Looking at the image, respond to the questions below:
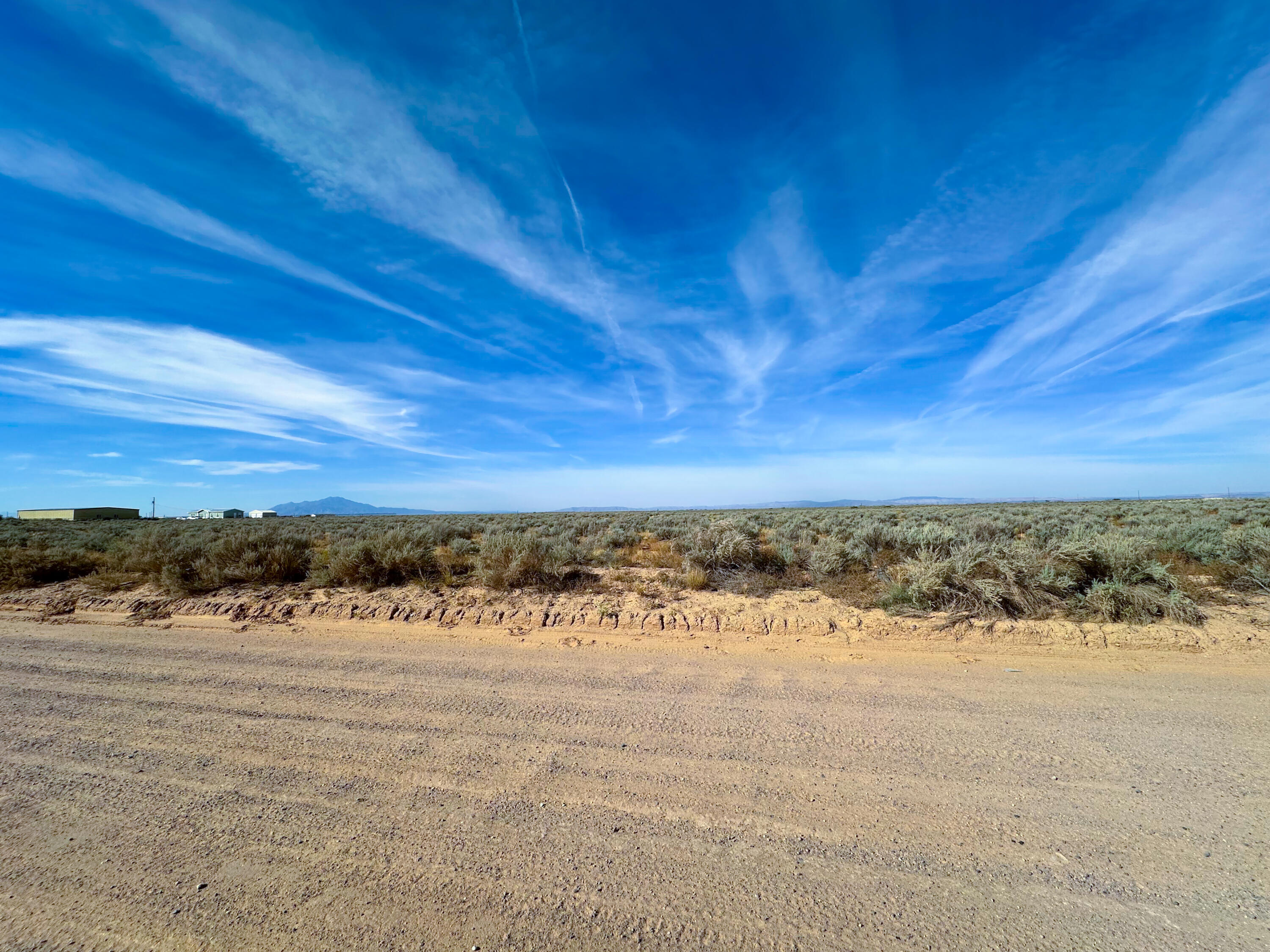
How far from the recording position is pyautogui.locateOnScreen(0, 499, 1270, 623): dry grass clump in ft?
26.0

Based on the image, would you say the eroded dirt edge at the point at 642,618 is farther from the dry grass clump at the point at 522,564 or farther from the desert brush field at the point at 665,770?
the dry grass clump at the point at 522,564

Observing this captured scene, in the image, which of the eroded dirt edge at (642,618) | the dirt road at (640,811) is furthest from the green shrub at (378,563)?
the dirt road at (640,811)

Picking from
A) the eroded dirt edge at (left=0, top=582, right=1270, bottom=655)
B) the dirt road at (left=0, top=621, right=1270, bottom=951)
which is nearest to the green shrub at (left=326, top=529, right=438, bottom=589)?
the eroded dirt edge at (left=0, top=582, right=1270, bottom=655)

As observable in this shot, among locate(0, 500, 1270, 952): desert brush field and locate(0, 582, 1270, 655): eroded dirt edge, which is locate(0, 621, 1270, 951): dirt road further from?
locate(0, 582, 1270, 655): eroded dirt edge

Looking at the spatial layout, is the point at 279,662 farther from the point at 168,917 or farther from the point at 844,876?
the point at 844,876

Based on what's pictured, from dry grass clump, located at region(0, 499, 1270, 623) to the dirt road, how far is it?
245 cm

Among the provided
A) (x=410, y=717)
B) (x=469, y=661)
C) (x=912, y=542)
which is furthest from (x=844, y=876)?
(x=912, y=542)

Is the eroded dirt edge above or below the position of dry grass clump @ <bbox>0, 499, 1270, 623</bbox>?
below

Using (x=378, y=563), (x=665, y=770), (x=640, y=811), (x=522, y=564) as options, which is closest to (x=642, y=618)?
(x=522, y=564)

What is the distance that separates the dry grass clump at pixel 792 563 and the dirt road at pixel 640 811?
2.45 meters

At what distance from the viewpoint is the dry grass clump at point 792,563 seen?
794 cm

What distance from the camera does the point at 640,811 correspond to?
3.28m

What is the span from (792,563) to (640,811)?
877 centimetres

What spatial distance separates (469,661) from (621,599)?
3404 mm
